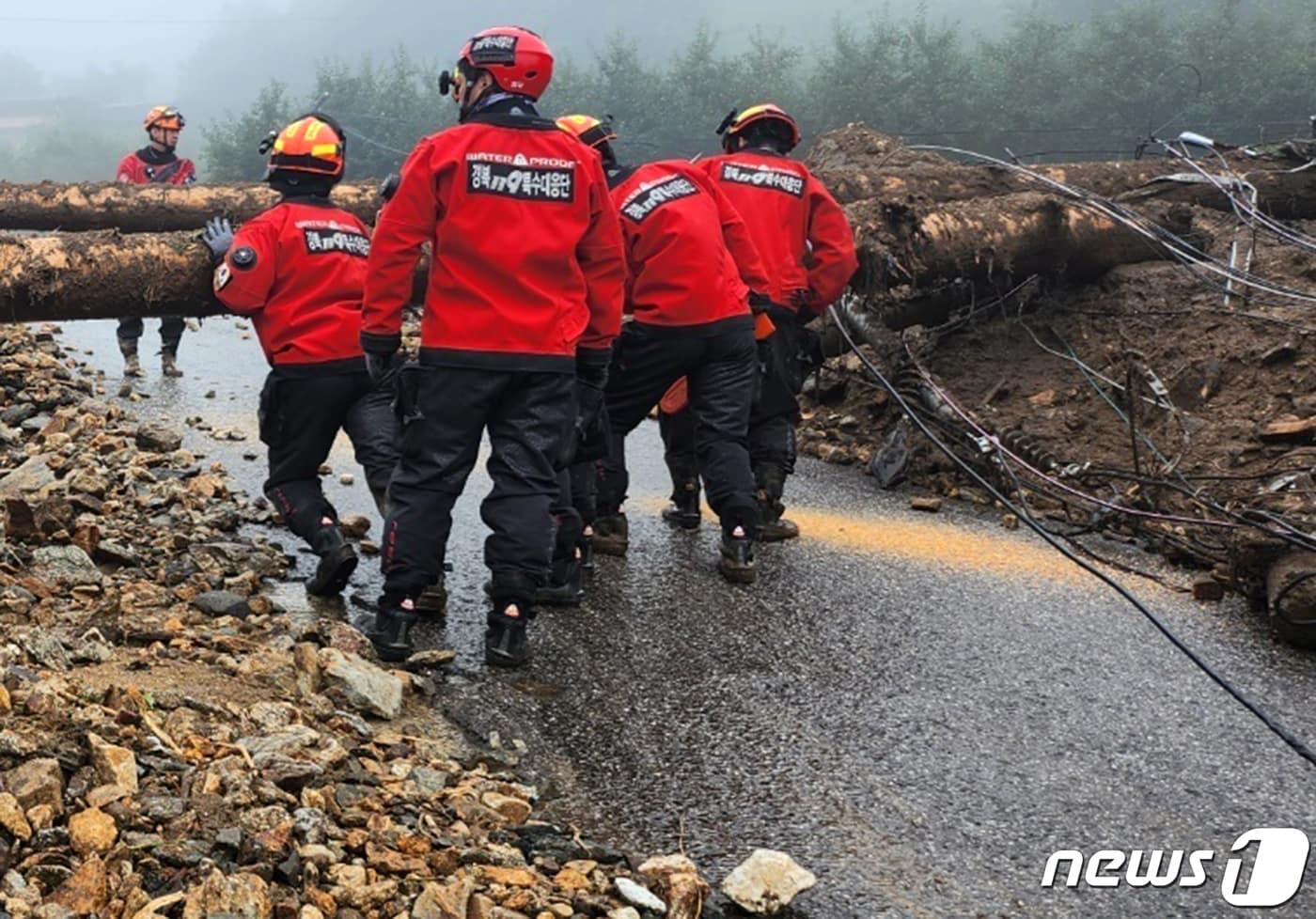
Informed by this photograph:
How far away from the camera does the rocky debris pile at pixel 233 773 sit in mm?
2828

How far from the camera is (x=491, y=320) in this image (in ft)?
15.4

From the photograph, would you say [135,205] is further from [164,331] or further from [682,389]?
[682,389]

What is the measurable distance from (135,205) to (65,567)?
6215 millimetres

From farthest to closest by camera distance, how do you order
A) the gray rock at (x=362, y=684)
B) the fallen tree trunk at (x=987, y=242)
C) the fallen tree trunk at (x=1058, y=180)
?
the fallen tree trunk at (x=1058, y=180)
the fallen tree trunk at (x=987, y=242)
the gray rock at (x=362, y=684)

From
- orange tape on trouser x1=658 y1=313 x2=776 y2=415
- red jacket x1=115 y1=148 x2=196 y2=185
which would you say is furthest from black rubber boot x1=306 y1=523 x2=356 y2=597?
red jacket x1=115 y1=148 x2=196 y2=185

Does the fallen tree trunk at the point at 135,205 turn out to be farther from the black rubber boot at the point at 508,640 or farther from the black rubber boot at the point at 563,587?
the black rubber boot at the point at 508,640

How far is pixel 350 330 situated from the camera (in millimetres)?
5512

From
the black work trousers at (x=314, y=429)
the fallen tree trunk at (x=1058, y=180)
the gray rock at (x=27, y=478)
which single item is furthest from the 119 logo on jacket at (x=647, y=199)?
the fallen tree trunk at (x=1058, y=180)

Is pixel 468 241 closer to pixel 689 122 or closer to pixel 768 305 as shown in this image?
pixel 768 305

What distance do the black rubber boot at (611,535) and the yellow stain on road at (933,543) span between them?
2.71 feet

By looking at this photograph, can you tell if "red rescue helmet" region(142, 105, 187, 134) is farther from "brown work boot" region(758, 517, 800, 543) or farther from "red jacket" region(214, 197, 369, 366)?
"brown work boot" region(758, 517, 800, 543)

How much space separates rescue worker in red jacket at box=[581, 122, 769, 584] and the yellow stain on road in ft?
2.66

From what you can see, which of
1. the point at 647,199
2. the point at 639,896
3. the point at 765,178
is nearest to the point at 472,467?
the point at 647,199

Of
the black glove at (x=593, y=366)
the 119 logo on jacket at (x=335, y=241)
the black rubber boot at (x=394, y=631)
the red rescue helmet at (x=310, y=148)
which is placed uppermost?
the red rescue helmet at (x=310, y=148)
